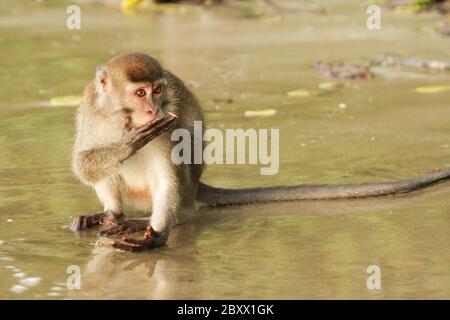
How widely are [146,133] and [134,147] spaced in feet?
0.41

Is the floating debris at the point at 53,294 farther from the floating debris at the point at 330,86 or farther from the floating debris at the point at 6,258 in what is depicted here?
the floating debris at the point at 330,86

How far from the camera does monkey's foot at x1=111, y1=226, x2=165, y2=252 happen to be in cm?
549

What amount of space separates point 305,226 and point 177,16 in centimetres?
915

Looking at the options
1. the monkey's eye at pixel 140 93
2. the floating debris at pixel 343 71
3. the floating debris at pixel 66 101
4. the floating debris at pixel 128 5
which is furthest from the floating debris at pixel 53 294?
the floating debris at pixel 128 5

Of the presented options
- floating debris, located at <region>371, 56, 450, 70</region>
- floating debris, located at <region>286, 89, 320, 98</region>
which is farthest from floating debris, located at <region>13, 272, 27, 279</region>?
floating debris, located at <region>371, 56, 450, 70</region>

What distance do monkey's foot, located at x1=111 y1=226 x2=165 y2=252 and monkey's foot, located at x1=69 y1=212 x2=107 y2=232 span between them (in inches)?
17.7

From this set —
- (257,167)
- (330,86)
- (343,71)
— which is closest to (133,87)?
(257,167)

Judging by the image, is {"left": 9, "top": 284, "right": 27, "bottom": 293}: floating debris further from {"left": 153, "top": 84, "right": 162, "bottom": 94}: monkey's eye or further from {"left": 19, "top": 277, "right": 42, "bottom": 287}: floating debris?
{"left": 153, "top": 84, "right": 162, "bottom": 94}: monkey's eye

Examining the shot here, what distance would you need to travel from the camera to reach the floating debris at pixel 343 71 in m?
10.4

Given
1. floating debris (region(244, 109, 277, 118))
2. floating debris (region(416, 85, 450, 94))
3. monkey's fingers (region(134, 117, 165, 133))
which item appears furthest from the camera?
floating debris (region(416, 85, 450, 94))

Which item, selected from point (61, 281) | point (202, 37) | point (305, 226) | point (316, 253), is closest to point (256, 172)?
point (305, 226)

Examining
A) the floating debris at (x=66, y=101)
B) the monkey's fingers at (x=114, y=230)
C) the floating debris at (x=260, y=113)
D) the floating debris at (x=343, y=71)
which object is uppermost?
the floating debris at (x=343, y=71)

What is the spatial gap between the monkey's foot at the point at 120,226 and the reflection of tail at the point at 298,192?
1.76 ft

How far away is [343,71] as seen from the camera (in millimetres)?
10516
